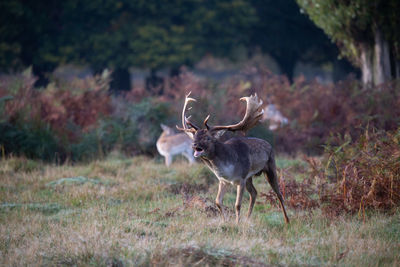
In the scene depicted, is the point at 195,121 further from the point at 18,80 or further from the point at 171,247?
the point at 171,247

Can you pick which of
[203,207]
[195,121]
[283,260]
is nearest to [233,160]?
[203,207]

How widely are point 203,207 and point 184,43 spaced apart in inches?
928

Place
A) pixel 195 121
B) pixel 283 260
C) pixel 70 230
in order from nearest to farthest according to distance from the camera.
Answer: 1. pixel 283 260
2. pixel 70 230
3. pixel 195 121

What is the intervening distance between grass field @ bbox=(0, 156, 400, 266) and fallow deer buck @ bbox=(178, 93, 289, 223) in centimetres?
59

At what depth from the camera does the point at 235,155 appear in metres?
7.53

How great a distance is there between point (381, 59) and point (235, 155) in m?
11.8

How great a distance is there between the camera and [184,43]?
101 ft

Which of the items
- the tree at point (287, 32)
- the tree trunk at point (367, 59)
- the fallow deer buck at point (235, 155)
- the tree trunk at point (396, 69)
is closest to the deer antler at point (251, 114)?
the fallow deer buck at point (235, 155)

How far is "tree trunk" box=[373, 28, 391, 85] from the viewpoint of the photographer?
56.6 feet

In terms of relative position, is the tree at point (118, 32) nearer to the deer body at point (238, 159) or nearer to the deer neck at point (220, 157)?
the deer body at point (238, 159)

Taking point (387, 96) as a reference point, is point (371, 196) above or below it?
below

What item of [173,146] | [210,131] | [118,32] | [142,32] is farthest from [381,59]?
[118,32]

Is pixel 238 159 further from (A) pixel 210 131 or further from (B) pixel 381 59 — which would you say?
(B) pixel 381 59

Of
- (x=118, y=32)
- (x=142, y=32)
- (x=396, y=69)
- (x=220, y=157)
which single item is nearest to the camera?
(x=220, y=157)
